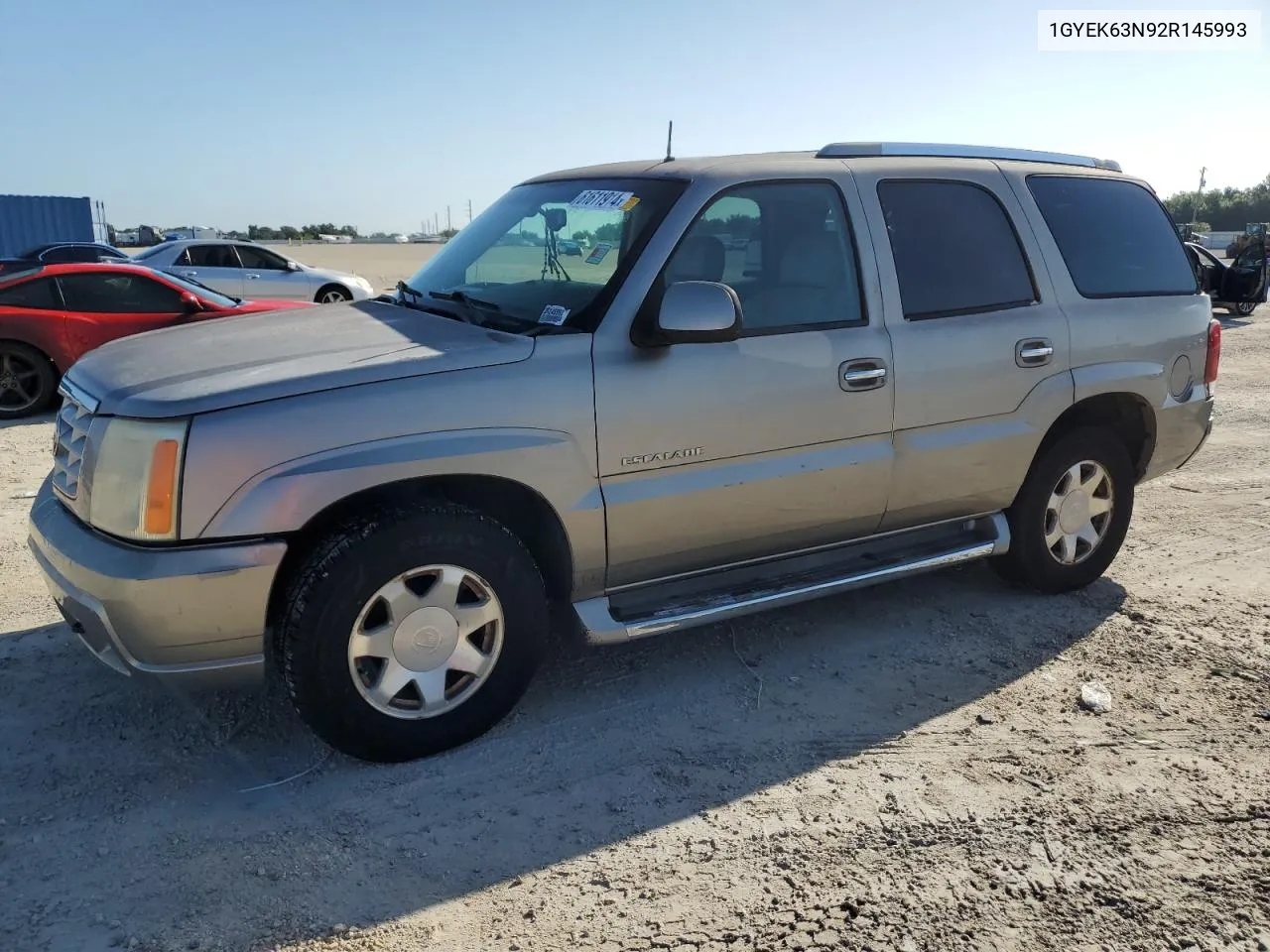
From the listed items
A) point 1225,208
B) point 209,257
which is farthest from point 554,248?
point 1225,208

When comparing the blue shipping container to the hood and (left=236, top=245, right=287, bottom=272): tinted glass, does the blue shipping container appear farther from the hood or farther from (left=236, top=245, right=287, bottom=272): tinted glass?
the hood

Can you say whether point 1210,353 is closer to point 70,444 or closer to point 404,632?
point 404,632

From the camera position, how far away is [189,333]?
385 centimetres

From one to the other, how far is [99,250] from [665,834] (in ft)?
70.1

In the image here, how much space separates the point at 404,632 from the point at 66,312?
306 inches

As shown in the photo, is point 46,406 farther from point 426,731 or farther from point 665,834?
point 665,834

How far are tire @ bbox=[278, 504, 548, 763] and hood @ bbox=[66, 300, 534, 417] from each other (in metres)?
0.47

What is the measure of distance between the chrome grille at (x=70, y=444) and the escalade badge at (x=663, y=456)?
1727 millimetres

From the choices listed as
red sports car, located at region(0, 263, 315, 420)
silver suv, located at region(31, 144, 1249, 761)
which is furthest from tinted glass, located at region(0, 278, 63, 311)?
silver suv, located at region(31, 144, 1249, 761)

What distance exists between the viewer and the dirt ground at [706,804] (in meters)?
2.63

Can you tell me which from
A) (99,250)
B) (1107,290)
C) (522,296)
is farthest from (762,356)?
(99,250)

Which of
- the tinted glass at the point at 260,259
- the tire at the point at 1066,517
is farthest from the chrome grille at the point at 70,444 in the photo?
the tinted glass at the point at 260,259

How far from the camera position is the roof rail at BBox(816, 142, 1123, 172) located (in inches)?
164

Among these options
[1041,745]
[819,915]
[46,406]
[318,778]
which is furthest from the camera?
[46,406]
